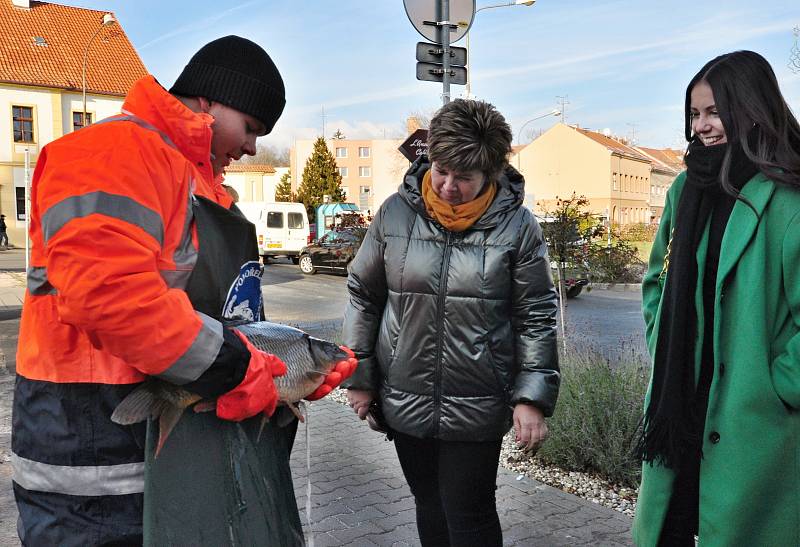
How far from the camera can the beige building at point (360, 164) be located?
303ft

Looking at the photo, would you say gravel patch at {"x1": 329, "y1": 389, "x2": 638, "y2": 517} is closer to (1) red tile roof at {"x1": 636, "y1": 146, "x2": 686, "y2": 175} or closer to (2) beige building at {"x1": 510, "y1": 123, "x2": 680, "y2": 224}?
(2) beige building at {"x1": 510, "y1": 123, "x2": 680, "y2": 224}

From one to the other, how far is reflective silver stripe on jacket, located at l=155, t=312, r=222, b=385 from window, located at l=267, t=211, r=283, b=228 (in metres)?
28.1

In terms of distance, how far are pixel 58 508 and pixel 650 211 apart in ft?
279

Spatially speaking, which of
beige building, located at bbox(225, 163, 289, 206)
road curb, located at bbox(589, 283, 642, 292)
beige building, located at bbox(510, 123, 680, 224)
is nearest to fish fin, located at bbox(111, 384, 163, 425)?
road curb, located at bbox(589, 283, 642, 292)

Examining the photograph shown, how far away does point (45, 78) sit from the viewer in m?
39.5

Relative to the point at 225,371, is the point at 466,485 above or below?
below

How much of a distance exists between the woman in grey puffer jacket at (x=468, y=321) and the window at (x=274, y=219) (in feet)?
88.8

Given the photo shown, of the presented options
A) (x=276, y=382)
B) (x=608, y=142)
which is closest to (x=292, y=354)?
(x=276, y=382)

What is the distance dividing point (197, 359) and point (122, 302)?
21cm

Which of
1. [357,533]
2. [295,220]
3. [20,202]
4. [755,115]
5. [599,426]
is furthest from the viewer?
[20,202]

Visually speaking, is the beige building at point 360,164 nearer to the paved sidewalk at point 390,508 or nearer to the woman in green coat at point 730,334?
the paved sidewalk at point 390,508

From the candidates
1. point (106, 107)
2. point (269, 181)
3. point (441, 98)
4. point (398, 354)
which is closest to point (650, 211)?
point (269, 181)

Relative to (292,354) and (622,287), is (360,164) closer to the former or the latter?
(622,287)

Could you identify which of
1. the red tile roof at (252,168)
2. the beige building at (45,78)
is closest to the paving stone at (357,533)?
the beige building at (45,78)
